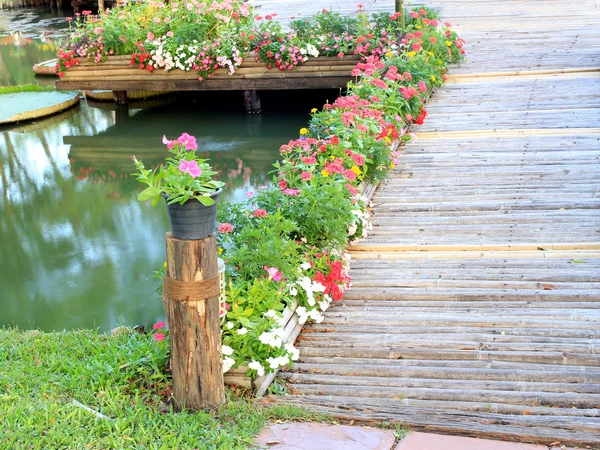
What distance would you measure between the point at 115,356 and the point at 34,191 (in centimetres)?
617

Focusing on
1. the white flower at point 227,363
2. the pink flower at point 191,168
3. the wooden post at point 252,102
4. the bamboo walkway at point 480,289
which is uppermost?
the pink flower at point 191,168

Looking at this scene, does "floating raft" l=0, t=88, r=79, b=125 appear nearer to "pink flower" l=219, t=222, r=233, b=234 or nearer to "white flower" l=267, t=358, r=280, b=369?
"pink flower" l=219, t=222, r=233, b=234

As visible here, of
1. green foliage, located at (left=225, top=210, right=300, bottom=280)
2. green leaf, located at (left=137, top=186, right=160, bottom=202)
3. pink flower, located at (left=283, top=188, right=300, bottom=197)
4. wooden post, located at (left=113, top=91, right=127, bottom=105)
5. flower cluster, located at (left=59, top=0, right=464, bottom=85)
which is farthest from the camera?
wooden post, located at (left=113, top=91, right=127, bottom=105)

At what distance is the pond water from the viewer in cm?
596

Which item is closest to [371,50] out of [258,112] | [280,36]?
[280,36]

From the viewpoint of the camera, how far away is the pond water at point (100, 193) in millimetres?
5957

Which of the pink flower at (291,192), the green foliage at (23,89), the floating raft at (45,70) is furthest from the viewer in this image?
the floating raft at (45,70)

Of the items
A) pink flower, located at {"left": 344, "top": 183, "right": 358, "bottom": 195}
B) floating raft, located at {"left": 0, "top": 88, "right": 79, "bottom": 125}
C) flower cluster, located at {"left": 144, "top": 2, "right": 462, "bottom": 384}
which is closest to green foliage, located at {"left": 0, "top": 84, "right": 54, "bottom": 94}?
floating raft, located at {"left": 0, "top": 88, "right": 79, "bottom": 125}

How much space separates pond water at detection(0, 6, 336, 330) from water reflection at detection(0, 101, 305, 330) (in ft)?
0.04

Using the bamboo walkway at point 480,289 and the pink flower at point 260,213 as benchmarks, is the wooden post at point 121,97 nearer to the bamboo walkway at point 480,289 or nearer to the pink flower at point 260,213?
the bamboo walkway at point 480,289

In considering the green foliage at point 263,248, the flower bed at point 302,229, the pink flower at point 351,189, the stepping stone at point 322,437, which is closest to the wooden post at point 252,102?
the flower bed at point 302,229

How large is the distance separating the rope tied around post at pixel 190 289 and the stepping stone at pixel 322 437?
1.95ft

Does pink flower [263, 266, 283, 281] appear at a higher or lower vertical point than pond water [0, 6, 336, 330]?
higher

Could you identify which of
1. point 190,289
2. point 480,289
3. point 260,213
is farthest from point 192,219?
point 480,289
